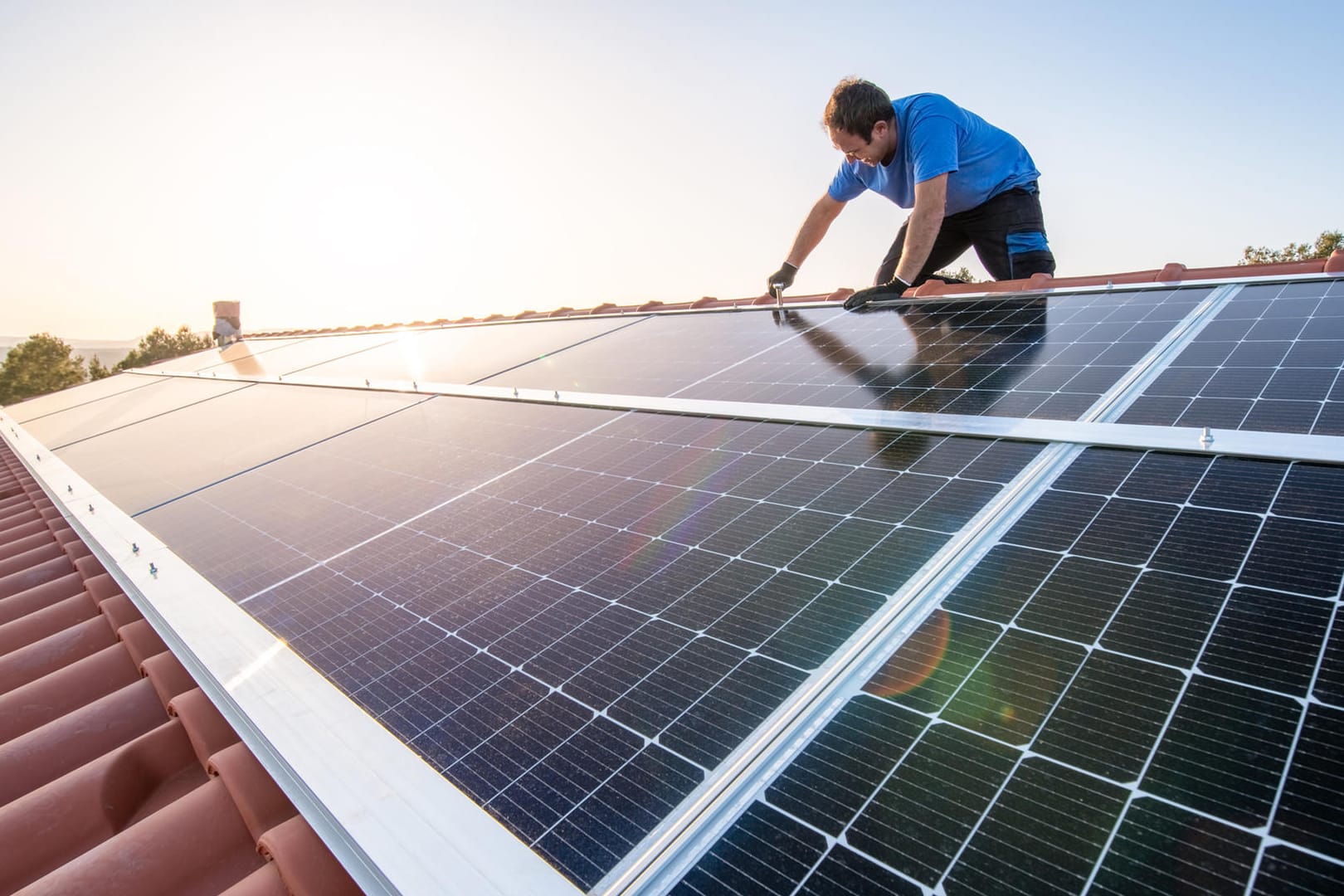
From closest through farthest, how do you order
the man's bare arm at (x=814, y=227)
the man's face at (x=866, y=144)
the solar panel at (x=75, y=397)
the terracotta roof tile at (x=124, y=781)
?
1. the terracotta roof tile at (x=124, y=781)
2. the man's face at (x=866, y=144)
3. the man's bare arm at (x=814, y=227)
4. the solar panel at (x=75, y=397)

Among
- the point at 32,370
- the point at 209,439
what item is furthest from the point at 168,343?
the point at 209,439

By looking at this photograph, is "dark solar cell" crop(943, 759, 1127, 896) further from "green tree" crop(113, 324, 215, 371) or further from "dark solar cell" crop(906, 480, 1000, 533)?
"green tree" crop(113, 324, 215, 371)

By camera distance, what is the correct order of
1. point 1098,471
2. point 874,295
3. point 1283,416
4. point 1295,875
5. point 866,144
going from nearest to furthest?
point 1295,875
point 1098,471
point 1283,416
point 866,144
point 874,295

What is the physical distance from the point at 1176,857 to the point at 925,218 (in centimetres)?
647

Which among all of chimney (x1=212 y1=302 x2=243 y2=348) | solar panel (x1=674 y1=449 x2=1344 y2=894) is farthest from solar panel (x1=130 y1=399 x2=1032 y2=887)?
chimney (x1=212 y1=302 x2=243 y2=348)

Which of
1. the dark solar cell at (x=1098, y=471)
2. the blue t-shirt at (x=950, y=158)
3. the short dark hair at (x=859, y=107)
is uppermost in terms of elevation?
the short dark hair at (x=859, y=107)

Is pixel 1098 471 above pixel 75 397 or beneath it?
above

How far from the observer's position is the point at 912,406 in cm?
470

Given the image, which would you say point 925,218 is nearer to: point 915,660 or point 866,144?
point 866,144

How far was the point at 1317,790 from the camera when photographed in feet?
5.59

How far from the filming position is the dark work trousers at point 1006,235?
314 inches

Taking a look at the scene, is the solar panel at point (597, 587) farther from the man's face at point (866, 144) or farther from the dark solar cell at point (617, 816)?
the man's face at point (866, 144)

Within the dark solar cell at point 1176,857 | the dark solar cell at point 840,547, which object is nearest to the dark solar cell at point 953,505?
the dark solar cell at point 840,547

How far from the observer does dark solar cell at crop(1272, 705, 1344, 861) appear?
5.21 feet
